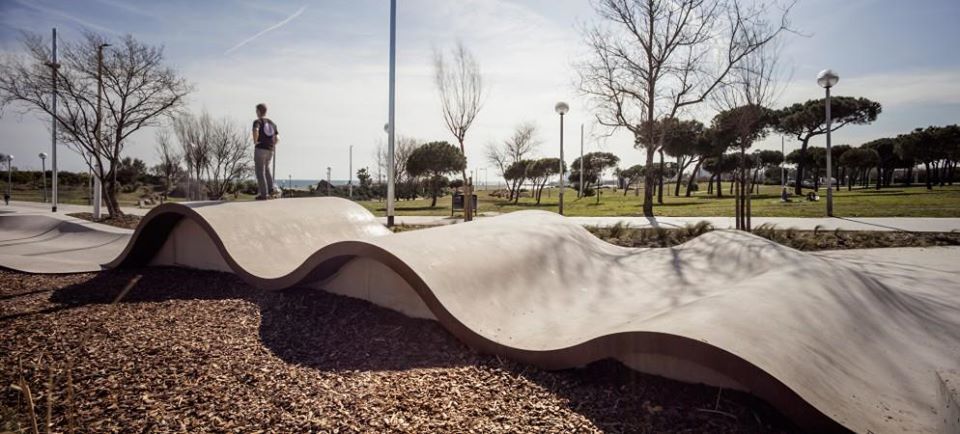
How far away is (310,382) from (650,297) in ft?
11.0

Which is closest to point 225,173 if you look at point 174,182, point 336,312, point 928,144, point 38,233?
point 174,182

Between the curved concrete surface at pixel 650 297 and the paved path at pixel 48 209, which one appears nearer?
the curved concrete surface at pixel 650 297

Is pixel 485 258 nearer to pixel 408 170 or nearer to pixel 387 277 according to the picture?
pixel 387 277

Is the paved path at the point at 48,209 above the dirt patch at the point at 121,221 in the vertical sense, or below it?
above

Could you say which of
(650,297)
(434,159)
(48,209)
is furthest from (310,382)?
(434,159)

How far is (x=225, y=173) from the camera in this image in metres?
32.0

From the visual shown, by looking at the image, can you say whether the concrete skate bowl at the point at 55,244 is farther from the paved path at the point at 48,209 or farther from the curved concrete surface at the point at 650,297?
the paved path at the point at 48,209

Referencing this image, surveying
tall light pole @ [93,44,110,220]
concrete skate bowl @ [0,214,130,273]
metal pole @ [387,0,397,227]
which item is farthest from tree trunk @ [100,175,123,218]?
metal pole @ [387,0,397,227]

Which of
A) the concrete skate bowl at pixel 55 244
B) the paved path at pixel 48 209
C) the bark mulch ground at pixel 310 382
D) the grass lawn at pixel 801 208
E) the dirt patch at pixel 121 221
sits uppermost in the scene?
the grass lawn at pixel 801 208

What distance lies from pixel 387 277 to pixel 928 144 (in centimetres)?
4333

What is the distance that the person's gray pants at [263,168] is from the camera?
8.54 m

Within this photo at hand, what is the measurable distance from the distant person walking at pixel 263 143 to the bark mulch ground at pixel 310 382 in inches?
166

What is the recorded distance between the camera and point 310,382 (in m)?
3.29

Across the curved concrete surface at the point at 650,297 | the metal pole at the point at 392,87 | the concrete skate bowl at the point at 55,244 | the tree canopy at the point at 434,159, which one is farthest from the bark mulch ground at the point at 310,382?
the tree canopy at the point at 434,159
